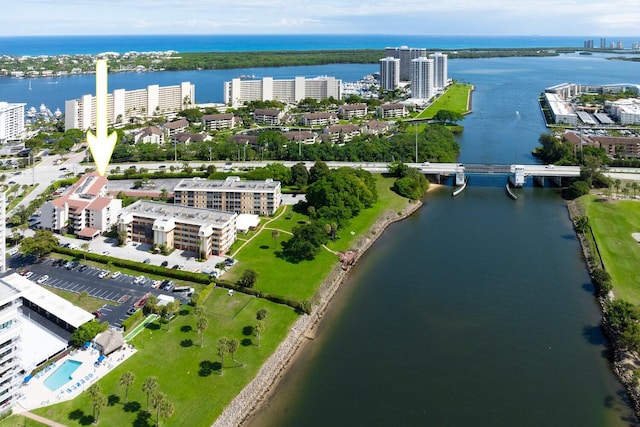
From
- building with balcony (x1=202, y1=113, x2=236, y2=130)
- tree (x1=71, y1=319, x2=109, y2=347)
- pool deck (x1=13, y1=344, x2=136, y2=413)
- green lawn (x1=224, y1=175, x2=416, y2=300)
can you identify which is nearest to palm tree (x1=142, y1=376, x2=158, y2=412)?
pool deck (x1=13, y1=344, x2=136, y2=413)

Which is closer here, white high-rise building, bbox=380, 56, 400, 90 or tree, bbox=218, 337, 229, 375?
tree, bbox=218, 337, 229, 375

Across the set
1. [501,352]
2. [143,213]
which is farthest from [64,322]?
[501,352]

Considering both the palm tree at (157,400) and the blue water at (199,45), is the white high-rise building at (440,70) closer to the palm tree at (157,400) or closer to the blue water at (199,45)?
the palm tree at (157,400)

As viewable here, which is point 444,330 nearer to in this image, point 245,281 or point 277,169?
point 245,281

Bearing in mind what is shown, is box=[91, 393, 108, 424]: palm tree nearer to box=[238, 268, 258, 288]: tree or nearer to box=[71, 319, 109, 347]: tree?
box=[71, 319, 109, 347]: tree

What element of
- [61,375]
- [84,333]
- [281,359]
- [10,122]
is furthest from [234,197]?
[10,122]

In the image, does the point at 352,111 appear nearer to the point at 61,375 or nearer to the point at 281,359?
the point at 281,359

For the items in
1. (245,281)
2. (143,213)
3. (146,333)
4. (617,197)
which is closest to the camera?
(146,333)
